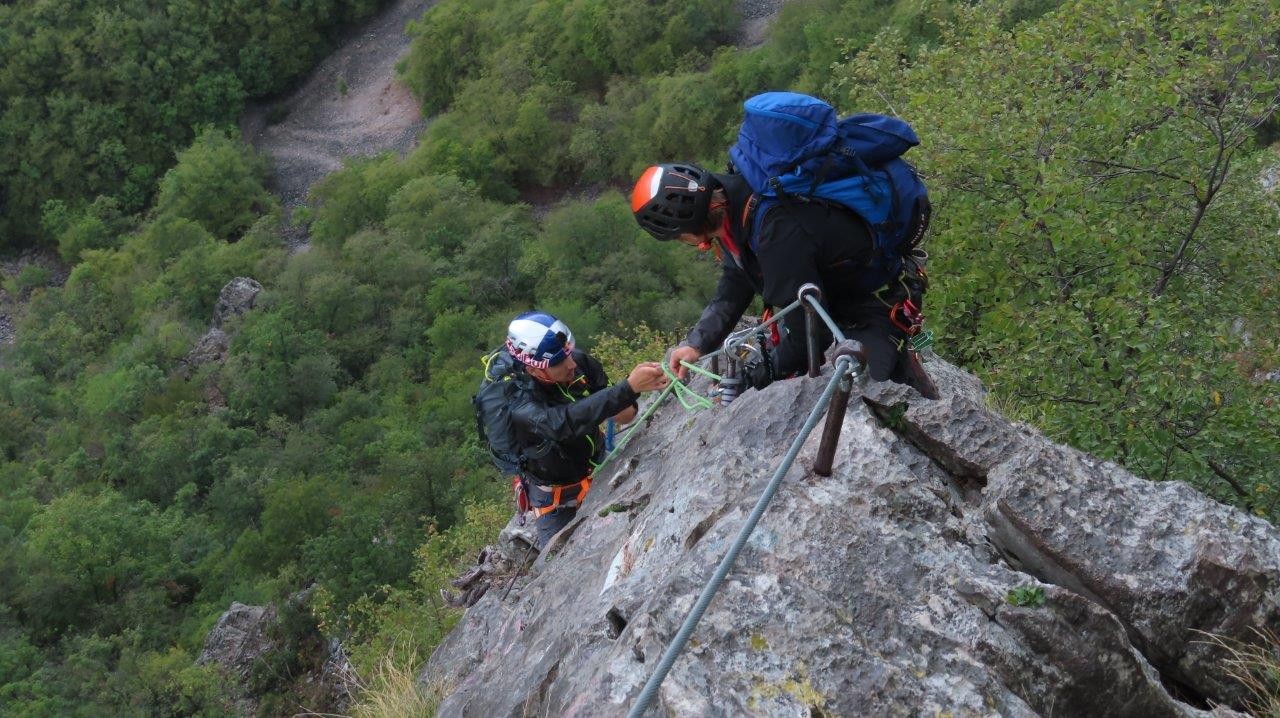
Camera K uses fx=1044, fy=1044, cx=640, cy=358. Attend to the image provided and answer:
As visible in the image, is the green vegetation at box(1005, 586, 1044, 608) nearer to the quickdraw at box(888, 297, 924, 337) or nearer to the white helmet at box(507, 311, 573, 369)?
the quickdraw at box(888, 297, 924, 337)

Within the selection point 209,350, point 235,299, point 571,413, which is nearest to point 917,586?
point 571,413

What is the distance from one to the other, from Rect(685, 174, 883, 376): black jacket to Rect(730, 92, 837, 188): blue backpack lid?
0.22 m

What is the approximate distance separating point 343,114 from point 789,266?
67.2 m

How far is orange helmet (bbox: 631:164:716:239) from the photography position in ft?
17.5

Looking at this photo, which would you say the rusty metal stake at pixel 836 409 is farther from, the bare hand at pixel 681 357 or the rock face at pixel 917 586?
the bare hand at pixel 681 357

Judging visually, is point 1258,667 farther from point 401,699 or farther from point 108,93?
point 108,93

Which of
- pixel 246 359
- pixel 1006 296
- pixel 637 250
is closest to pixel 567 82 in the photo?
pixel 637 250

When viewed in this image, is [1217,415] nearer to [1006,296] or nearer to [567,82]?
[1006,296]

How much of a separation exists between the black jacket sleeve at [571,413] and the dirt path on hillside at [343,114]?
57.3m

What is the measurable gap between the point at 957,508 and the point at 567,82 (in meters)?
58.8

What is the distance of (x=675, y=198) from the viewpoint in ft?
17.5

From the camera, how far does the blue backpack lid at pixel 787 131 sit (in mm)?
4953

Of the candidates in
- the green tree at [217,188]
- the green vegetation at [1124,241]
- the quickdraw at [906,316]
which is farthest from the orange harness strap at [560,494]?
the green tree at [217,188]

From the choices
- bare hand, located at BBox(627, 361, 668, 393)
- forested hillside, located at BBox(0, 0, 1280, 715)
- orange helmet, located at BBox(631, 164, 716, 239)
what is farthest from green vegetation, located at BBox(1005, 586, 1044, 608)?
forested hillside, located at BBox(0, 0, 1280, 715)
